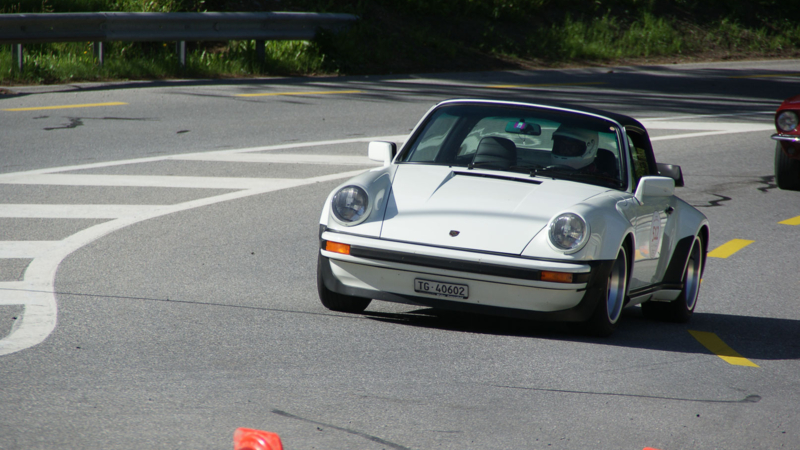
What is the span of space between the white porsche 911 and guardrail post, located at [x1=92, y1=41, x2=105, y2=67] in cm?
1053

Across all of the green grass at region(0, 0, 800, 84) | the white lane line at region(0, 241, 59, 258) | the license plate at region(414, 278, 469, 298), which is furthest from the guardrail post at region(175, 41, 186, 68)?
the license plate at region(414, 278, 469, 298)

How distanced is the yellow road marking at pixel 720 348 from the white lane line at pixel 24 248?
Answer: 4.37 metres

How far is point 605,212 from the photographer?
5.55 metres

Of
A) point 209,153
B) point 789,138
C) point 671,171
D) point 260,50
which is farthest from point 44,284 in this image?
point 260,50

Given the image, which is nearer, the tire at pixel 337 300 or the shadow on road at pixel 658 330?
the shadow on road at pixel 658 330

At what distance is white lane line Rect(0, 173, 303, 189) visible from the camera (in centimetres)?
951

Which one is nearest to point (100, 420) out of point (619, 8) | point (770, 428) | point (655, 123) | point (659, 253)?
point (770, 428)

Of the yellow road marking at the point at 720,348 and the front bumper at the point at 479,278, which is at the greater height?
the front bumper at the point at 479,278

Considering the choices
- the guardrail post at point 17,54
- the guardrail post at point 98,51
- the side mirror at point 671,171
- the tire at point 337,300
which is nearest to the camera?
the tire at point 337,300

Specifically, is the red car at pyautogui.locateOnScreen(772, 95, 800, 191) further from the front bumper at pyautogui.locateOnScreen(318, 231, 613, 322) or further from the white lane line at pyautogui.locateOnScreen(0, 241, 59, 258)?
the white lane line at pyautogui.locateOnScreen(0, 241, 59, 258)

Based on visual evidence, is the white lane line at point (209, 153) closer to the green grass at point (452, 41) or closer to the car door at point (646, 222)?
the green grass at point (452, 41)

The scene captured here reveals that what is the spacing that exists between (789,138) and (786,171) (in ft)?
2.00

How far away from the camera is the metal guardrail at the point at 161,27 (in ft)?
48.8

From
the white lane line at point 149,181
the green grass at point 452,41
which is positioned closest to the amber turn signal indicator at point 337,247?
the white lane line at point 149,181
